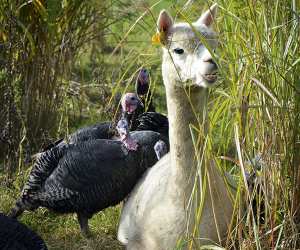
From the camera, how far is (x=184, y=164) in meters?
4.22

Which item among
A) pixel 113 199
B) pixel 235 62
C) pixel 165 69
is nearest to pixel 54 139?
pixel 113 199

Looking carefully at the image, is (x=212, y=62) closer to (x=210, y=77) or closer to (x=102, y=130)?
(x=210, y=77)

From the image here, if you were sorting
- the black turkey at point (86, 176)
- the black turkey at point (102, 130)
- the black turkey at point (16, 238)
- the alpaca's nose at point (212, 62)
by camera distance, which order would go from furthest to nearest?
the black turkey at point (102, 130) → the black turkey at point (86, 176) → the black turkey at point (16, 238) → the alpaca's nose at point (212, 62)

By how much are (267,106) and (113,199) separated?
5.95 ft

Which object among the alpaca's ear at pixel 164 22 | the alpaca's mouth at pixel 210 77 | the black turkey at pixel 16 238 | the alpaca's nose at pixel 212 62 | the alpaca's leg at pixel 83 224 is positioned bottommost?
the alpaca's leg at pixel 83 224

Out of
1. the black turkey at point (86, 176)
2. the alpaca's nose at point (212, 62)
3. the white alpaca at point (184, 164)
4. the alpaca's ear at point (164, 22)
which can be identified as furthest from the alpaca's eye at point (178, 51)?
the black turkey at point (86, 176)

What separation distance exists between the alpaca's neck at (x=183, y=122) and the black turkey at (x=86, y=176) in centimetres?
94

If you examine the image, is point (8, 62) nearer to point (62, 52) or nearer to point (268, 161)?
point (62, 52)

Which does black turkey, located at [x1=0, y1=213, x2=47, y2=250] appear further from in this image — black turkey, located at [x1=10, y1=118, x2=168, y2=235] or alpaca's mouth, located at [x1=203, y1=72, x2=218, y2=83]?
alpaca's mouth, located at [x1=203, y1=72, x2=218, y2=83]

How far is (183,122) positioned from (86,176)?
1221 millimetres

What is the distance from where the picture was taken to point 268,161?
12.2 feet

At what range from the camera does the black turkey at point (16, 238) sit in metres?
4.48

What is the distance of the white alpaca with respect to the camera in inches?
155

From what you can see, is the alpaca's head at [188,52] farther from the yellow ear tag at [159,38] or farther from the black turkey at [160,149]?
the black turkey at [160,149]
